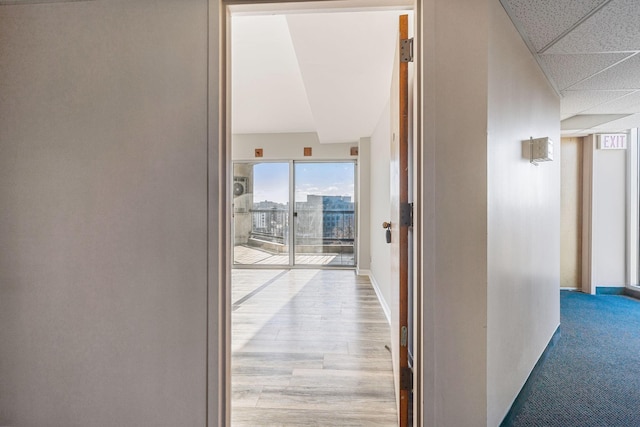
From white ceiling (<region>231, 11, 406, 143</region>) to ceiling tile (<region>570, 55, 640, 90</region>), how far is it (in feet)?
4.93

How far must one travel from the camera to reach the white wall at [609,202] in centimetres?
380

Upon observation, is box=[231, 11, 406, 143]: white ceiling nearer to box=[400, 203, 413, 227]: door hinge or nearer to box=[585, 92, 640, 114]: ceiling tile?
box=[400, 203, 413, 227]: door hinge

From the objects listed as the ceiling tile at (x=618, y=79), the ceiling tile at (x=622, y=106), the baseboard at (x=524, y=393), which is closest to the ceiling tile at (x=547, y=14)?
the ceiling tile at (x=618, y=79)

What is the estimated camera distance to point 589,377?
2027 millimetres

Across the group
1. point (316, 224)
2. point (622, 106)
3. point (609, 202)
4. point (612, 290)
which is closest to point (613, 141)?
point (609, 202)

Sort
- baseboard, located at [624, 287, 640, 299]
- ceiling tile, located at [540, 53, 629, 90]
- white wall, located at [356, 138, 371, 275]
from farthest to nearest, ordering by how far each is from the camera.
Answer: white wall, located at [356, 138, 371, 275]
baseboard, located at [624, 287, 640, 299]
ceiling tile, located at [540, 53, 629, 90]

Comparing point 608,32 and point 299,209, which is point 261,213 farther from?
point 608,32

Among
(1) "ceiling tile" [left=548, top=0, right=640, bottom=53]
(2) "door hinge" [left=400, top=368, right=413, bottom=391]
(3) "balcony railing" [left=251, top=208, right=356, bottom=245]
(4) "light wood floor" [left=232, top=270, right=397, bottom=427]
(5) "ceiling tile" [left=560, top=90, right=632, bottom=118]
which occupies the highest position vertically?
(5) "ceiling tile" [left=560, top=90, right=632, bottom=118]

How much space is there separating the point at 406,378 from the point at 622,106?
3.41 metres

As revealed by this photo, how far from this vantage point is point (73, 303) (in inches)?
54.1

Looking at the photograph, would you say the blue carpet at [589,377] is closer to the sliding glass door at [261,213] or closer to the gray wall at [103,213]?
the gray wall at [103,213]

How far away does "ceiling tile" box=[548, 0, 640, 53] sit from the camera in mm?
1409

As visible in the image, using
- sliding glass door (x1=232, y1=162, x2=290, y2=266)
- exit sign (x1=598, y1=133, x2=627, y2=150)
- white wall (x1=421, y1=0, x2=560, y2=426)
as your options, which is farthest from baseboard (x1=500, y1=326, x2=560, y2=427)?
sliding glass door (x1=232, y1=162, x2=290, y2=266)

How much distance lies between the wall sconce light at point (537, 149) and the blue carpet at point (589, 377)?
1423mm
